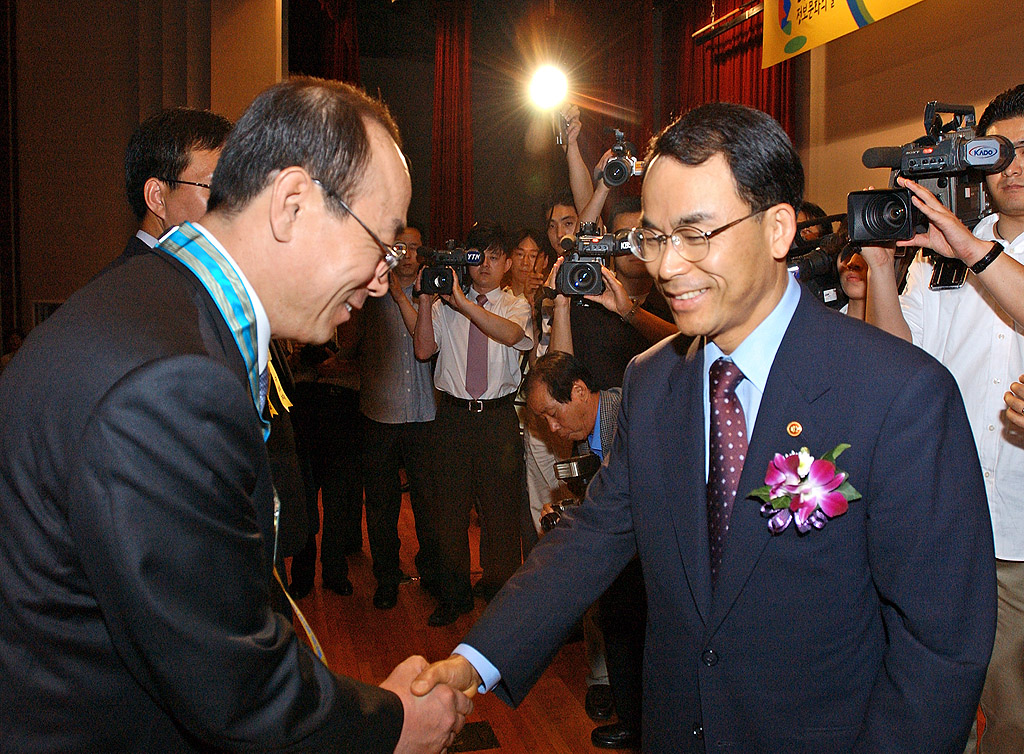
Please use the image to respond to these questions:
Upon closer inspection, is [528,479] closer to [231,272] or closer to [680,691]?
[680,691]

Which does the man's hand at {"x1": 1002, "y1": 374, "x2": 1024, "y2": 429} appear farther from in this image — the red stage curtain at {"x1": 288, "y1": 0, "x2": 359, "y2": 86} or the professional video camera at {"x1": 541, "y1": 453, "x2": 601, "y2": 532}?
the red stage curtain at {"x1": 288, "y1": 0, "x2": 359, "y2": 86}

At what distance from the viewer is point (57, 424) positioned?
95 cm

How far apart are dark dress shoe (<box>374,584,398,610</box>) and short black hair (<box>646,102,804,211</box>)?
3.46 meters

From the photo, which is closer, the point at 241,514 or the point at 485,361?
the point at 241,514

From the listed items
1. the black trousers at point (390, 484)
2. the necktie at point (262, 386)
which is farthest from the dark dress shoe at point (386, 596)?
the necktie at point (262, 386)

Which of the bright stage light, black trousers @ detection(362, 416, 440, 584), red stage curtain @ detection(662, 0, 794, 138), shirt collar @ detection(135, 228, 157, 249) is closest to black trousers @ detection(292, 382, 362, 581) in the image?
black trousers @ detection(362, 416, 440, 584)

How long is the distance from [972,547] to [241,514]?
105 cm

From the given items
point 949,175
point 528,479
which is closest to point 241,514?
point 949,175

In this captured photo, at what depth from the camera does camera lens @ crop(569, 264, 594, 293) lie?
3.13m

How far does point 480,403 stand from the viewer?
4.12m

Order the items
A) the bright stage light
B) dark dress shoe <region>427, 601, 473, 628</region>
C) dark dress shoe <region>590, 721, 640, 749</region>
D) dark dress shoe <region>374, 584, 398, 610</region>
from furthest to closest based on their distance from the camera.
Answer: the bright stage light < dark dress shoe <region>374, 584, 398, 610</region> < dark dress shoe <region>427, 601, 473, 628</region> < dark dress shoe <region>590, 721, 640, 749</region>

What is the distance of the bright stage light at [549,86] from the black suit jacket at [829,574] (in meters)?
6.33

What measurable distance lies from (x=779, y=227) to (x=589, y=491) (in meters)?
0.66

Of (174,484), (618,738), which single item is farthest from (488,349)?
(174,484)
